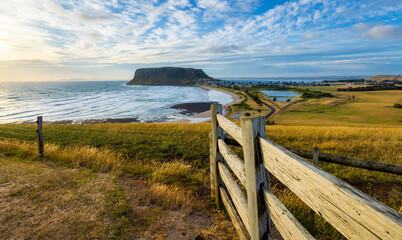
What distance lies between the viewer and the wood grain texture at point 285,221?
5.48ft

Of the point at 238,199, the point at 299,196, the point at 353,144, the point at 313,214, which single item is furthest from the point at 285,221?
the point at 353,144

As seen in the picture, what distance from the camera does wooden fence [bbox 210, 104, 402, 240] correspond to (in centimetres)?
99

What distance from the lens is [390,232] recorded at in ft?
3.01

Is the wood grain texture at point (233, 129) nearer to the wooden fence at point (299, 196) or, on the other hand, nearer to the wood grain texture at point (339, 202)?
the wooden fence at point (299, 196)

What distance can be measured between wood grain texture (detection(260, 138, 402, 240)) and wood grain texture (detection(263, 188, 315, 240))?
0.33 meters

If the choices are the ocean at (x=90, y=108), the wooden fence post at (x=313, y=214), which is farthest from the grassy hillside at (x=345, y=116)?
the wooden fence post at (x=313, y=214)

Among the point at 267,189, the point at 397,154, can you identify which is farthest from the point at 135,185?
the point at 397,154

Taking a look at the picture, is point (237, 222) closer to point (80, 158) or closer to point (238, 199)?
point (238, 199)

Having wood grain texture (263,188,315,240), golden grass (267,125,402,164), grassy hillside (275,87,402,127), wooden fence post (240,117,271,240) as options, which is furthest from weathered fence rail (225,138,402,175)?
grassy hillside (275,87,402,127)

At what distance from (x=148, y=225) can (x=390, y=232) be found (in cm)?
381

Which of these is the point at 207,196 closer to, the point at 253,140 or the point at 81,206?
the point at 81,206

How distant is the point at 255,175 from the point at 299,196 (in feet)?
1.87

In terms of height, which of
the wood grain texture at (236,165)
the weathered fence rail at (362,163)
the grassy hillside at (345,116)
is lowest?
the grassy hillside at (345,116)

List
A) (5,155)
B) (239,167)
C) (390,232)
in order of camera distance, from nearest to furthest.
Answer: (390,232) → (239,167) → (5,155)
